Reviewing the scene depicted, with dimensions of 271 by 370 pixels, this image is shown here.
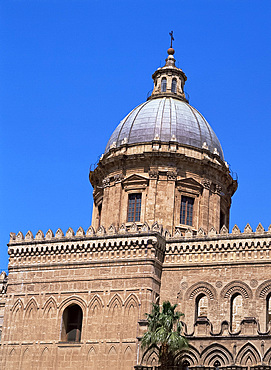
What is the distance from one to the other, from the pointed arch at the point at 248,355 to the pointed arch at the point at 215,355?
543 millimetres

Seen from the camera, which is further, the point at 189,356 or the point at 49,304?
the point at 49,304

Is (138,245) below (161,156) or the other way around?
below

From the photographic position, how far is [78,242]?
42688 mm

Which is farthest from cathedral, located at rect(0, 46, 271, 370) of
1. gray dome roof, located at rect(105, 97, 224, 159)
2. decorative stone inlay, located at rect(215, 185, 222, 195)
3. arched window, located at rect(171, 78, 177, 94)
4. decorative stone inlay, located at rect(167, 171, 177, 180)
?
arched window, located at rect(171, 78, 177, 94)

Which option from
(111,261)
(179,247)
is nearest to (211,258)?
(179,247)

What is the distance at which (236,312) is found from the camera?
4150cm

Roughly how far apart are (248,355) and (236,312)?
5.54 metres

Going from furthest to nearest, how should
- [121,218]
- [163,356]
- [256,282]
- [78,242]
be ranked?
1. [121,218]
2. [78,242]
3. [256,282]
4. [163,356]

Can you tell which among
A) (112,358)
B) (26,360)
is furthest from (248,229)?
(26,360)

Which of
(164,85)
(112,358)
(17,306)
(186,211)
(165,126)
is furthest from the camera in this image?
(164,85)

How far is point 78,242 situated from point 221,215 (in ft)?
41.4

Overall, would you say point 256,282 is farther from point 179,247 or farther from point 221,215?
point 221,215

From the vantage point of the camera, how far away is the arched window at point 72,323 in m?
41.5

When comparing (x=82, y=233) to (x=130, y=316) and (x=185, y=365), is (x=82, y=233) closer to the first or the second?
(x=130, y=316)
